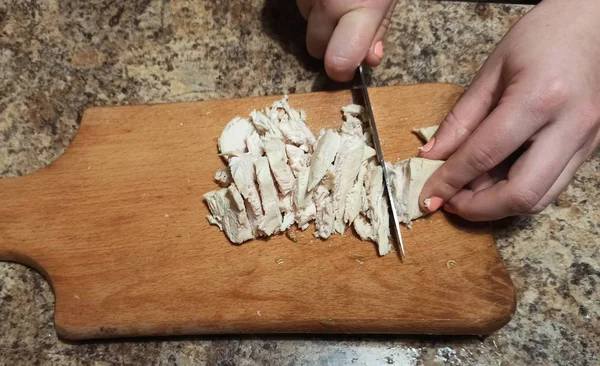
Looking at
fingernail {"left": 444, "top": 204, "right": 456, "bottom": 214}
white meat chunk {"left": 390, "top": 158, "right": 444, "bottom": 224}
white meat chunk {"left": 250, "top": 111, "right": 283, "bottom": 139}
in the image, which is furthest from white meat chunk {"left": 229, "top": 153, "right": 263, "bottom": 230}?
fingernail {"left": 444, "top": 204, "right": 456, "bottom": 214}

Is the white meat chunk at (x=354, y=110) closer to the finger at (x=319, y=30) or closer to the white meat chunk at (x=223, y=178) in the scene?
the finger at (x=319, y=30)

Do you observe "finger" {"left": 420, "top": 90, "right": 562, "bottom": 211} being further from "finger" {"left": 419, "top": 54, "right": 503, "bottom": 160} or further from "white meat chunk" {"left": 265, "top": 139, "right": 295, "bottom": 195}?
"white meat chunk" {"left": 265, "top": 139, "right": 295, "bottom": 195}

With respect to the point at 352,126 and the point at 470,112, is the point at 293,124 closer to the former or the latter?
the point at 352,126

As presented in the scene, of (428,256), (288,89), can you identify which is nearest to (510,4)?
(288,89)

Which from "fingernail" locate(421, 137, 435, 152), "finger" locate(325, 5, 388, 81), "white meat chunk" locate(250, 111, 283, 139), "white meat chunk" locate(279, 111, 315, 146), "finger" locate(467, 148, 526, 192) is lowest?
"finger" locate(467, 148, 526, 192)

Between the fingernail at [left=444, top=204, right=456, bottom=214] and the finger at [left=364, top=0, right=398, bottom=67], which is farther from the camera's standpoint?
the finger at [left=364, top=0, right=398, bottom=67]

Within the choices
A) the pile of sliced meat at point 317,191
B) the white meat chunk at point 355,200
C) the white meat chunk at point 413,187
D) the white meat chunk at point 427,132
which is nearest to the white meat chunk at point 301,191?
the pile of sliced meat at point 317,191

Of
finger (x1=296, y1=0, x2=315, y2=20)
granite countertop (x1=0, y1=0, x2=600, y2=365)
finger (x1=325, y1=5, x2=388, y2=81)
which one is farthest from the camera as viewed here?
finger (x1=296, y1=0, x2=315, y2=20)

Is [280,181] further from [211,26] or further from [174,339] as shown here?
[211,26]
